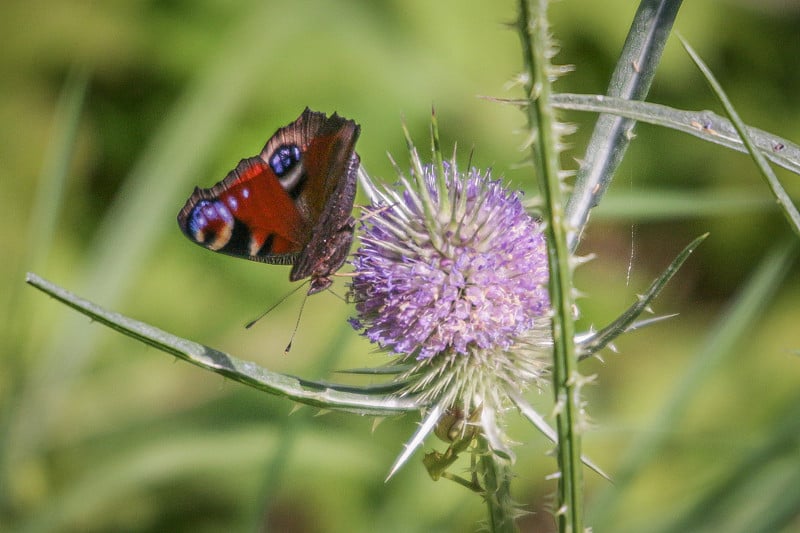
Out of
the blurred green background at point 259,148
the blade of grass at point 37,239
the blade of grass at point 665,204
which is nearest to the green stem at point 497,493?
the blade of grass at point 665,204

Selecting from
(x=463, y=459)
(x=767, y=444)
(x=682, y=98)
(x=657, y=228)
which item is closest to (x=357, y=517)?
(x=463, y=459)

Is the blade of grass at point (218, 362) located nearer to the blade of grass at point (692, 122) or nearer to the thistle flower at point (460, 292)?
the thistle flower at point (460, 292)

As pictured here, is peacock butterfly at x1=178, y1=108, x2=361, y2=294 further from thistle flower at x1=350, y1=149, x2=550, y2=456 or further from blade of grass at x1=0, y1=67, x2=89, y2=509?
blade of grass at x1=0, y1=67, x2=89, y2=509

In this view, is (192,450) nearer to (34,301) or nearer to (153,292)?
(153,292)

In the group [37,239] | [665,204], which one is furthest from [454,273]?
[37,239]

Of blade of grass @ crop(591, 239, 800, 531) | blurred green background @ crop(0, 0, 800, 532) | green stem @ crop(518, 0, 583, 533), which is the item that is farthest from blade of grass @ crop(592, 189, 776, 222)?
blurred green background @ crop(0, 0, 800, 532)

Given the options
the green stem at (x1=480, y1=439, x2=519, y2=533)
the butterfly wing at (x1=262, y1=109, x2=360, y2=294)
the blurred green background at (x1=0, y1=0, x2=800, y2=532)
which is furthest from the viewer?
the blurred green background at (x1=0, y1=0, x2=800, y2=532)

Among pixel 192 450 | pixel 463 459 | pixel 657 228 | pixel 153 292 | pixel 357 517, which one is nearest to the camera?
pixel 192 450
